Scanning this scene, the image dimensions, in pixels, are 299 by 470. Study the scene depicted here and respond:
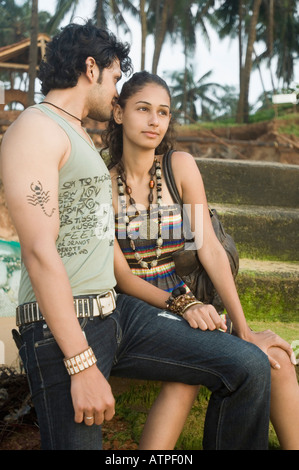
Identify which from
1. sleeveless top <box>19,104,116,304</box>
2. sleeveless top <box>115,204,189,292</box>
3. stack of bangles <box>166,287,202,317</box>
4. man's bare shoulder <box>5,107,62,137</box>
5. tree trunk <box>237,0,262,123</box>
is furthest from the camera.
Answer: tree trunk <box>237,0,262,123</box>

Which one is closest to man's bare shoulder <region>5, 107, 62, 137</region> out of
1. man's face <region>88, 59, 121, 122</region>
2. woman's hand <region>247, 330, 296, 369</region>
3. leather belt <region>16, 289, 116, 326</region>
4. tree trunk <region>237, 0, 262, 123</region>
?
man's face <region>88, 59, 121, 122</region>

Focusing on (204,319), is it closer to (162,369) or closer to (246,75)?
(162,369)

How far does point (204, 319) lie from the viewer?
1.73 meters

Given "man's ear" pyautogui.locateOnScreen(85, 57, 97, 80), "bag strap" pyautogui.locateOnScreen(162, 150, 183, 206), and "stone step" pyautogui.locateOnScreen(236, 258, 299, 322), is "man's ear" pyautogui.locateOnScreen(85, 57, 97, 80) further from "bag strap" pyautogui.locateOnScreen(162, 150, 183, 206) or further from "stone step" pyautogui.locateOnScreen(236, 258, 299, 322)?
"stone step" pyautogui.locateOnScreen(236, 258, 299, 322)

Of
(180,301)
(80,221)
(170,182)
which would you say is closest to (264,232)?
(170,182)

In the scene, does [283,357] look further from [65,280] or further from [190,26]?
[190,26]

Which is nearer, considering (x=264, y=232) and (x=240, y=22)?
(x=264, y=232)

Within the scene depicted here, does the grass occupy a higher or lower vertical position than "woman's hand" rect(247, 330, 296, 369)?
lower

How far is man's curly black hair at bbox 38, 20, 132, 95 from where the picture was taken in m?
1.74

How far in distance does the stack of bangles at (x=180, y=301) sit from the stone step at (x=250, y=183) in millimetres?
2387

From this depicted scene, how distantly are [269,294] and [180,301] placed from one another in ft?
5.20

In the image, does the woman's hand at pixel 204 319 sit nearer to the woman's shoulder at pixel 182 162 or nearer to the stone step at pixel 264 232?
the woman's shoulder at pixel 182 162

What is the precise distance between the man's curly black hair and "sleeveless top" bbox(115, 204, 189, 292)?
27.4 inches

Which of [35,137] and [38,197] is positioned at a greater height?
[35,137]
